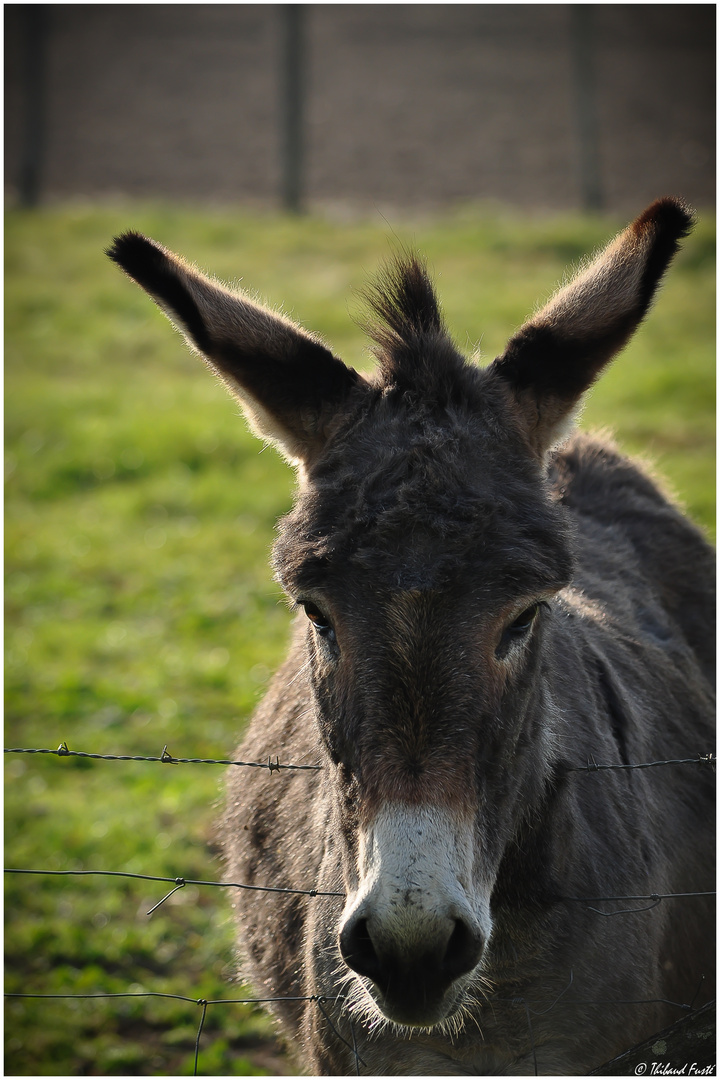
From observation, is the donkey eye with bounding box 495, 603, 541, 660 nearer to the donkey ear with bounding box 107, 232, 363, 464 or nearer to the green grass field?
the donkey ear with bounding box 107, 232, 363, 464

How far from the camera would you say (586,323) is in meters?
2.52

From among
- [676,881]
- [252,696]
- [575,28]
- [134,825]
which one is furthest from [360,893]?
[575,28]

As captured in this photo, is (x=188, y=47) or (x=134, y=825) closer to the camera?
(x=134, y=825)

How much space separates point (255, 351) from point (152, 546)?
7.13 meters

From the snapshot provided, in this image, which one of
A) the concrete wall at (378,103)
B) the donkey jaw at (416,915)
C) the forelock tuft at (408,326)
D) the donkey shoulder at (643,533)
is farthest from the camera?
the concrete wall at (378,103)

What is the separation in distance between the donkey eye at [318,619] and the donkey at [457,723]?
0.02 m

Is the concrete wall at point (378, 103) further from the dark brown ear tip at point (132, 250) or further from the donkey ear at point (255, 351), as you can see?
the dark brown ear tip at point (132, 250)

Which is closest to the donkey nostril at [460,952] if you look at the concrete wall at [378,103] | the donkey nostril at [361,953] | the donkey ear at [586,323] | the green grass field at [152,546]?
the donkey nostril at [361,953]

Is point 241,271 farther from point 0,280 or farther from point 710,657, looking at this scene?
point 710,657

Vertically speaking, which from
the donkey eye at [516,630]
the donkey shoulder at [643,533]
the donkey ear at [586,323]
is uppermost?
the donkey ear at [586,323]

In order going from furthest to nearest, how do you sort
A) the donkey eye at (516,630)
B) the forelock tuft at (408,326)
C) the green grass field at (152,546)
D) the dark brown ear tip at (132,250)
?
the green grass field at (152,546) < the forelock tuft at (408,326) < the dark brown ear tip at (132,250) < the donkey eye at (516,630)

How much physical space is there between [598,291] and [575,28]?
17578mm

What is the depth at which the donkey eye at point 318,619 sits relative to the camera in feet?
7.74

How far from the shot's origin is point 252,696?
270 inches
